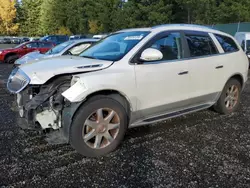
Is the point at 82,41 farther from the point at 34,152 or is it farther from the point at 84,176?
the point at 84,176

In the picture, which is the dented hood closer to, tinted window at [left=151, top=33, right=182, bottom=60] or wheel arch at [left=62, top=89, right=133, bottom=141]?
wheel arch at [left=62, top=89, right=133, bottom=141]

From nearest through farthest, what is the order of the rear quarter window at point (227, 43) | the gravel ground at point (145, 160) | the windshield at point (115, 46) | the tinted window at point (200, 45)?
the gravel ground at point (145, 160)
the windshield at point (115, 46)
the tinted window at point (200, 45)
the rear quarter window at point (227, 43)

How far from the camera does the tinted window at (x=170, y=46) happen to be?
425 centimetres

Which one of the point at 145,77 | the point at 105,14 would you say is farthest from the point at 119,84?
the point at 105,14

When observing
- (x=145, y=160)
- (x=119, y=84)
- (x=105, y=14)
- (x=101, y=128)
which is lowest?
(x=145, y=160)

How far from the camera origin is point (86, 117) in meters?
3.47

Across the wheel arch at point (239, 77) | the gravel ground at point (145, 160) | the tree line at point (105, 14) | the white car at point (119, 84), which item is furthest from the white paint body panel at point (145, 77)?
the tree line at point (105, 14)

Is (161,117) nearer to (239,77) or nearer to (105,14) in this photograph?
(239,77)

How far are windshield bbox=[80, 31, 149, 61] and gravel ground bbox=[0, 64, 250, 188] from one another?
1.31 meters

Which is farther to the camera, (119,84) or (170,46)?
(170,46)

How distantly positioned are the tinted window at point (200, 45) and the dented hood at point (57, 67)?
1.60m

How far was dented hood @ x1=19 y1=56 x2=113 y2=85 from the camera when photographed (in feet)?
11.4

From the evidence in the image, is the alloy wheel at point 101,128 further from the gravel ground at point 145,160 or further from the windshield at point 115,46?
the windshield at point 115,46

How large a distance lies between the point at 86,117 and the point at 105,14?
39.9 metres
